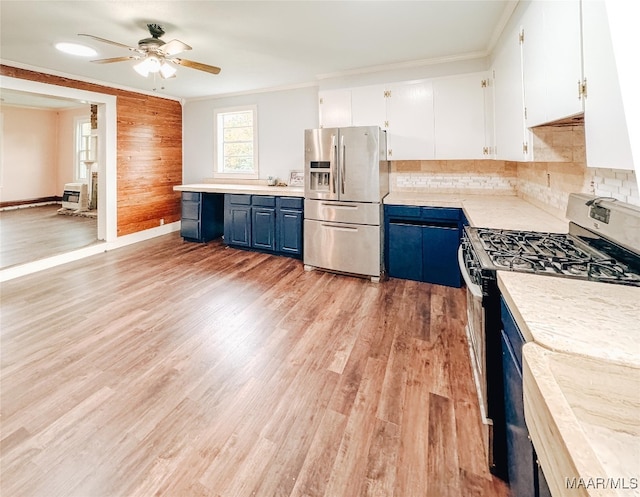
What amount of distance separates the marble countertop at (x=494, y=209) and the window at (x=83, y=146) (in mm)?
8048

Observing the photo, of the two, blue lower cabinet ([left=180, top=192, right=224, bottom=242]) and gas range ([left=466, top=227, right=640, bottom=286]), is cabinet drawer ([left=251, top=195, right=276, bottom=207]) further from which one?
gas range ([left=466, top=227, right=640, bottom=286])

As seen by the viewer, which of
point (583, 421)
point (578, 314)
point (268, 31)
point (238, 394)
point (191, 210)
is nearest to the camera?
point (583, 421)

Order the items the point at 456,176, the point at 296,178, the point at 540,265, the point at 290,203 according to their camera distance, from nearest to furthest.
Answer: the point at 540,265
the point at 456,176
the point at 290,203
the point at 296,178

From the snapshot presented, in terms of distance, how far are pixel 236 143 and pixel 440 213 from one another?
3.97 meters

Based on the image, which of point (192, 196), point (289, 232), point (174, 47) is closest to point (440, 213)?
point (289, 232)

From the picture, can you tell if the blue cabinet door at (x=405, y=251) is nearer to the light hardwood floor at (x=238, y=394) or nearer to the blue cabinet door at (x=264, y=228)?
the light hardwood floor at (x=238, y=394)

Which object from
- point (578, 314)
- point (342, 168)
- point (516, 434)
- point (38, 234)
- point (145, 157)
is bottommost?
point (516, 434)

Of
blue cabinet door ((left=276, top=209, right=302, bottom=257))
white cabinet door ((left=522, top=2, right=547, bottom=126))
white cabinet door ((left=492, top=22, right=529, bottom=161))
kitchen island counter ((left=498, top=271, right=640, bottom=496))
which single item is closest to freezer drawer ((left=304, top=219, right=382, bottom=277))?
blue cabinet door ((left=276, top=209, right=302, bottom=257))

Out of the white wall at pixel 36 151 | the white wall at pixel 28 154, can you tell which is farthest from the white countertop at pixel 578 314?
the white wall at pixel 28 154

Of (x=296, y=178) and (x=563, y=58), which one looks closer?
(x=563, y=58)

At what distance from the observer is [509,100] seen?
105 inches

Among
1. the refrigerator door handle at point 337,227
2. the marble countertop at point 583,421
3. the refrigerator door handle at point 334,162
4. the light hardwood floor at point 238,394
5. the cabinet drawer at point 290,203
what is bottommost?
the light hardwood floor at point 238,394

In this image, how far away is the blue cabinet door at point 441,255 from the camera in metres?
3.40

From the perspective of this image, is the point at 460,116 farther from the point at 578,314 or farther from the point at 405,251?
the point at 578,314
